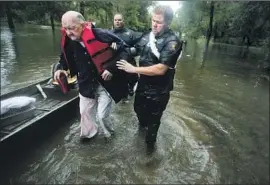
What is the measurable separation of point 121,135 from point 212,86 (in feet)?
16.9

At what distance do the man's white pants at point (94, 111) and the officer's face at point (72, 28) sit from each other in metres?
0.81

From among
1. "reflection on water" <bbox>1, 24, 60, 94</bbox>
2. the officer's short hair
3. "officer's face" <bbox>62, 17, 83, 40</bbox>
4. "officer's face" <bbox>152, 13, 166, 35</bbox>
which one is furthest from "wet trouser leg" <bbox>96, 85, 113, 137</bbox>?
the officer's short hair

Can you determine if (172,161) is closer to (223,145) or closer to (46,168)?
(223,145)

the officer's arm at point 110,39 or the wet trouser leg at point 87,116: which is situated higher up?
the officer's arm at point 110,39

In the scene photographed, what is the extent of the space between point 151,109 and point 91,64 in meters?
0.94

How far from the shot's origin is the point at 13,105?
3.14 metres

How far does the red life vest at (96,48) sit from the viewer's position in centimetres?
316

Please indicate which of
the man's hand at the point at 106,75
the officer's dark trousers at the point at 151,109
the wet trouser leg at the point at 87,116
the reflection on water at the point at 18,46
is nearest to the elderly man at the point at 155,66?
the officer's dark trousers at the point at 151,109

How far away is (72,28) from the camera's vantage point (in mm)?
3021

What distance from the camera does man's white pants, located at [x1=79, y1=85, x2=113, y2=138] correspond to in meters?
3.71

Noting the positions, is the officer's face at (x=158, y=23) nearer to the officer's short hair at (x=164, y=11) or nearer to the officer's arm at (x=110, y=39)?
the officer's short hair at (x=164, y=11)

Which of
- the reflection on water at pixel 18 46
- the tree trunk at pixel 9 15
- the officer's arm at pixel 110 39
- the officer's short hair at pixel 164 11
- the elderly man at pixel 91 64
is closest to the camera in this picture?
the tree trunk at pixel 9 15

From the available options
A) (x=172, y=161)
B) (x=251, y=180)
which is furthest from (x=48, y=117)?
→ (x=251, y=180)

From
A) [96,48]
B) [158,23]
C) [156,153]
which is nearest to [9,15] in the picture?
[96,48]
